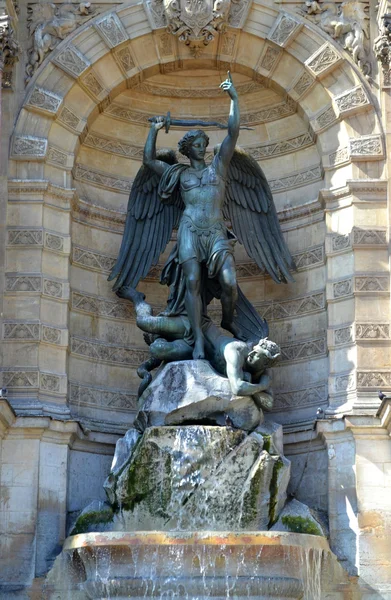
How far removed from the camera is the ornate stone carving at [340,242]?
19641 mm

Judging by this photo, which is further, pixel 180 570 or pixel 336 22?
pixel 336 22

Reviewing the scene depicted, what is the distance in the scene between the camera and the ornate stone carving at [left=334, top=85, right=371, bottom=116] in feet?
65.5

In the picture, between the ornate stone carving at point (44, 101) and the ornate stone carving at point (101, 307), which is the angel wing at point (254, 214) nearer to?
the ornate stone carving at point (101, 307)

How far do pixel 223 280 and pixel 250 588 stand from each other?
4.09m

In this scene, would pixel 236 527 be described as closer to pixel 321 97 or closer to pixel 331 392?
pixel 331 392

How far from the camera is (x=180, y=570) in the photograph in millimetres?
17062

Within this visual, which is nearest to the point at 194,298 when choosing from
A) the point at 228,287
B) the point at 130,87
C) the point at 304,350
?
the point at 228,287

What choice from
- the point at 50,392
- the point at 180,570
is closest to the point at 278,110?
the point at 50,392

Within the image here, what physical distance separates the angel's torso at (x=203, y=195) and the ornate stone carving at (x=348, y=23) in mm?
2435

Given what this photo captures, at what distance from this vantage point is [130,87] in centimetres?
2084

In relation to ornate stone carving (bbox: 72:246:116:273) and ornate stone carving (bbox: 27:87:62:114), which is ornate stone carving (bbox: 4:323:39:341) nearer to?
ornate stone carving (bbox: 72:246:116:273)

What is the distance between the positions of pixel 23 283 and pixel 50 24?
3.57m

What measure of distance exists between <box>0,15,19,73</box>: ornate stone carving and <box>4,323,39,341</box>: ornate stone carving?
3.34m

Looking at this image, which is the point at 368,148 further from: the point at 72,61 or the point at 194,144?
the point at 72,61
